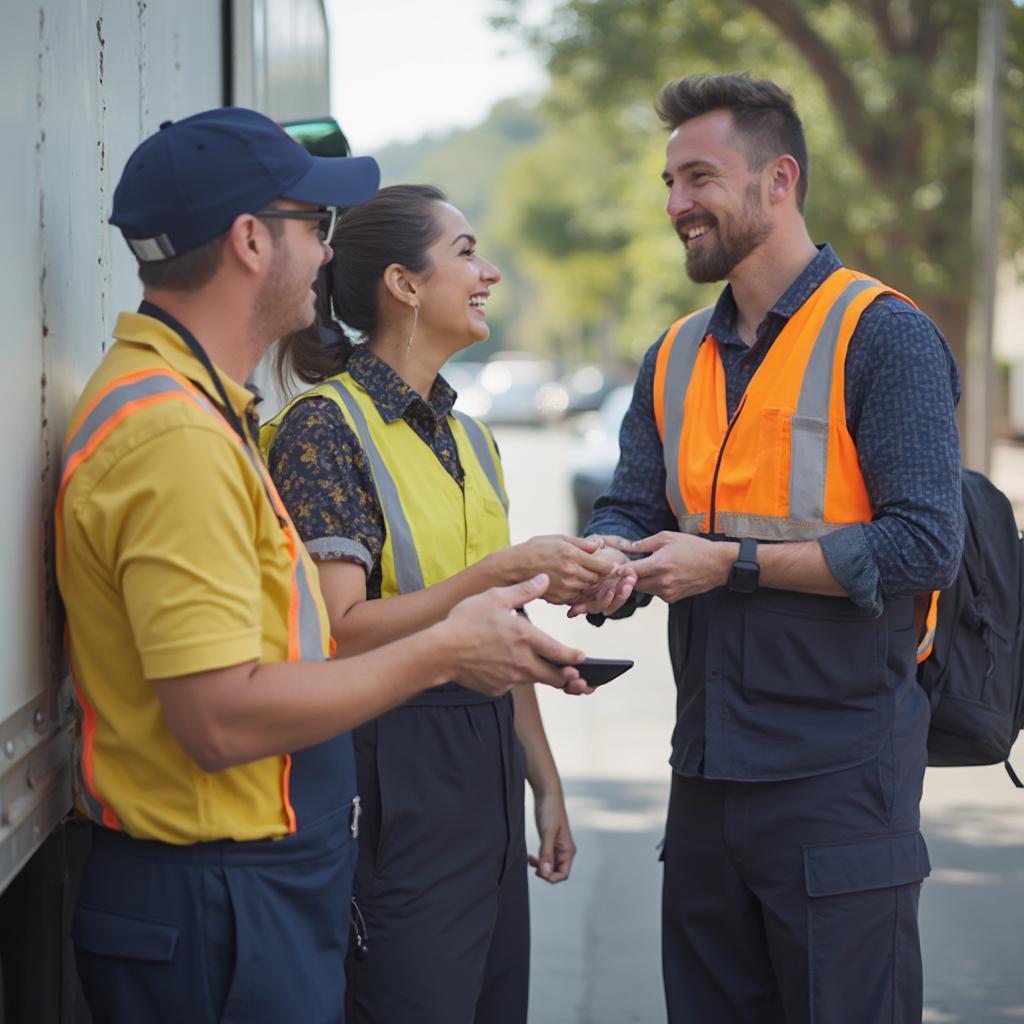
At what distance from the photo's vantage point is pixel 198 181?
82.0 inches

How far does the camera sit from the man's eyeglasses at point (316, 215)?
2160mm

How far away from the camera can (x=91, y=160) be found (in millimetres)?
2414

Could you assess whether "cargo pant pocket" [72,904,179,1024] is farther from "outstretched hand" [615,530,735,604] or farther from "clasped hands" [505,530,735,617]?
"outstretched hand" [615,530,735,604]

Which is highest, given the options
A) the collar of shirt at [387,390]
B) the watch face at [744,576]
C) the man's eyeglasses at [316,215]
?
the man's eyeglasses at [316,215]

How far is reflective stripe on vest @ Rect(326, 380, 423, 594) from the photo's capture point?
110 inches

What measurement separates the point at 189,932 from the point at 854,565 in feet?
4.61

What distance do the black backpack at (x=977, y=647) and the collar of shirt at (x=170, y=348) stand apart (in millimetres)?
1704

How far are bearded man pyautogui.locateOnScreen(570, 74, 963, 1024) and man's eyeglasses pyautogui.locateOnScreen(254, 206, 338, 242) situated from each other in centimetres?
96

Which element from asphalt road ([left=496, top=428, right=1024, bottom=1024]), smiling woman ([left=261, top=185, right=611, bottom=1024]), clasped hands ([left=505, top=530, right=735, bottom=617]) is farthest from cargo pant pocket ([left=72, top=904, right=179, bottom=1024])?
asphalt road ([left=496, top=428, right=1024, bottom=1024])

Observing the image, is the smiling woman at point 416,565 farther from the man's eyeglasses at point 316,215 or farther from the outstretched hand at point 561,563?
the man's eyeglasses at point 316,215

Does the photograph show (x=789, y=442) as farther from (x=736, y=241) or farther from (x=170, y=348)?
A: (x=170, y=348)

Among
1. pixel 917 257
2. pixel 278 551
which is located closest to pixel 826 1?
pixel 917 257

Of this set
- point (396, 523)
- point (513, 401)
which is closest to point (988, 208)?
point (396, 523)

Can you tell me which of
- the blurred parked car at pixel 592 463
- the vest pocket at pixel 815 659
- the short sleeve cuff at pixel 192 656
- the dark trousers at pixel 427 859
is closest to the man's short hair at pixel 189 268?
the short sleeve cuff at pixel 192 656
